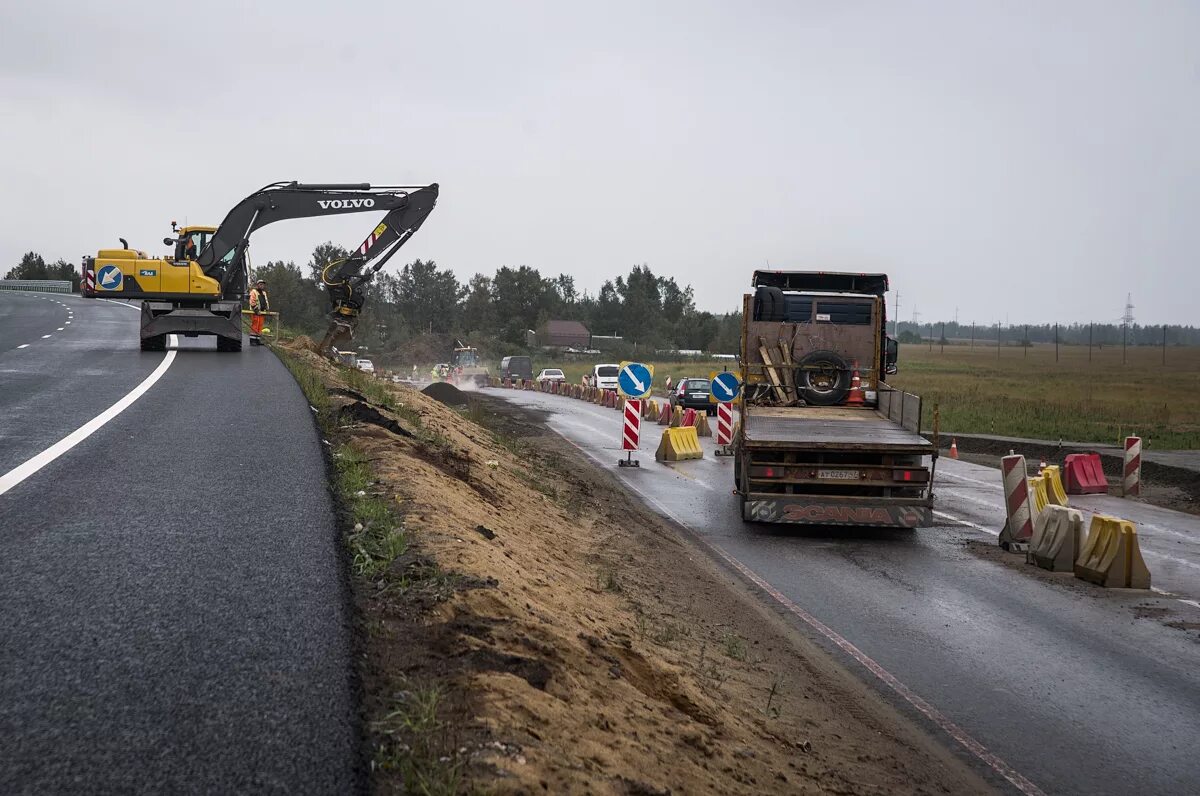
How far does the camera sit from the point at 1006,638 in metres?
8.95

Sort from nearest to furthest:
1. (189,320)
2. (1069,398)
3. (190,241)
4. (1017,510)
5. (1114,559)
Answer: (1114,559)
(1017,510)
(189,320)
(190,241)
(1069,398)

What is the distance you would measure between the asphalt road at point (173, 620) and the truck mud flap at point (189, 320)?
45.0ft

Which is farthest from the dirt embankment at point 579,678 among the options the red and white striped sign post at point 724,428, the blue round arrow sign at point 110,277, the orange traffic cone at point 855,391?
the blue round arrow sign at point 110,277

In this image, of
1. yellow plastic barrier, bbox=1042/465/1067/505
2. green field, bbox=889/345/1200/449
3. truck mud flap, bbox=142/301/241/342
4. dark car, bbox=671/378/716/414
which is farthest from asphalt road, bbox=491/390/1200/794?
dark car, bbox=671/378/716/414

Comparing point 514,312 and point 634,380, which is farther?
point 514,312

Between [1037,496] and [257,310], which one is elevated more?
[257,310]

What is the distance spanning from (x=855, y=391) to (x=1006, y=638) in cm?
799

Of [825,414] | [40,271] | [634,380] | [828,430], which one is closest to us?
[828,430]

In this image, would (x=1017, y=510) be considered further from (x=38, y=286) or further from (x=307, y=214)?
(x=38, y=286)

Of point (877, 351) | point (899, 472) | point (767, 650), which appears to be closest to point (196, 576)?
point (767, 650)

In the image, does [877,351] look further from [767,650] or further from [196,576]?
[196,576]

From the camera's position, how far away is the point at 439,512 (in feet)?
28.3

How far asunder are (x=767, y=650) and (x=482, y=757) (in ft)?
15.7

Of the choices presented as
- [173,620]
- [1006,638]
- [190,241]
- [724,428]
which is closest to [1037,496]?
[1006,638]
